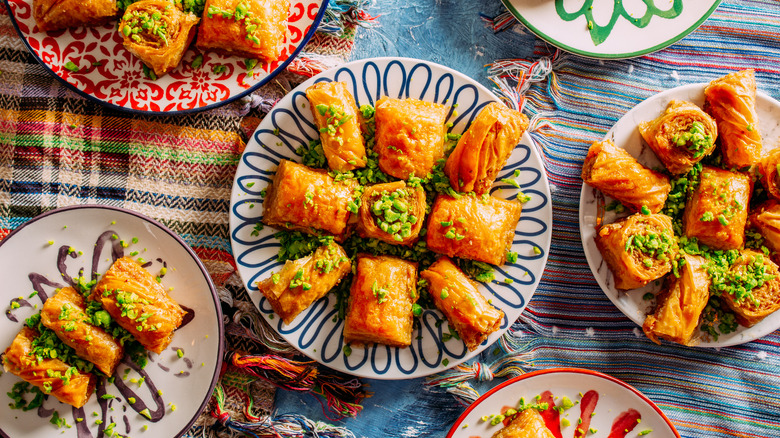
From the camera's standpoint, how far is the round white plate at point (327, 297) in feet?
9.18

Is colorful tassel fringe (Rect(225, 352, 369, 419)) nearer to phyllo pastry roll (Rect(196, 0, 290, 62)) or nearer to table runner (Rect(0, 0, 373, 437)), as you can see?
table runner (Rect(0, 0, 373, 437))

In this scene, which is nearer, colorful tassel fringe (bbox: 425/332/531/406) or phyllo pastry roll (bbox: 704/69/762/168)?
phyllo pastry roll (bbox: 704/69/762/168)

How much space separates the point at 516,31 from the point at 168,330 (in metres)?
2.52

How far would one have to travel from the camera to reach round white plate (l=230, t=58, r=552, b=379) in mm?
2799

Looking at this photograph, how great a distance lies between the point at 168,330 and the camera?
8.95 ft

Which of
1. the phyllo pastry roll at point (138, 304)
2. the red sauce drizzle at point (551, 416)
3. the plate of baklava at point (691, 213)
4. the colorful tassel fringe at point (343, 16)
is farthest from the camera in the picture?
the colorful tassel fringe at point (343, 16)

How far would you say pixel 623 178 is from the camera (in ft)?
8.97

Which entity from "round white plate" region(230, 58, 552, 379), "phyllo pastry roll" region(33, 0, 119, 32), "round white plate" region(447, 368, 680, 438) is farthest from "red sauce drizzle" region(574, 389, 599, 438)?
"phyllo pastry roll" region(33, 0, 119, 32)

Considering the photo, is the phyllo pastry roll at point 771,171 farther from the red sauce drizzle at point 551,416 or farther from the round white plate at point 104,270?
the round white plate at point 104,270

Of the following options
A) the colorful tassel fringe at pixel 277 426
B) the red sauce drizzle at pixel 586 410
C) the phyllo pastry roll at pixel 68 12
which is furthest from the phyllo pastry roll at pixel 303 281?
the phyllo pastry roll at pixel 68 12


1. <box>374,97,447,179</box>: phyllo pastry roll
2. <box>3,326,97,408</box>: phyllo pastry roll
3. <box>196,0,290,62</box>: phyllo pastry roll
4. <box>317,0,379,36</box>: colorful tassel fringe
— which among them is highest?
<box>317,0,379,36</box>: colorful tassel fringe

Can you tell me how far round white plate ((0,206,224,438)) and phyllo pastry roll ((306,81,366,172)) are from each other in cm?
90

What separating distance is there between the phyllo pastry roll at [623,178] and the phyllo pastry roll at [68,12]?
8.53 feet

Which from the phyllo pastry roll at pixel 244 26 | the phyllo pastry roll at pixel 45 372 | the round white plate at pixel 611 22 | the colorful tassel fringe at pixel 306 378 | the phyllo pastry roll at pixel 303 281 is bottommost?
the phyllo pastry roll at pixel 45 372
